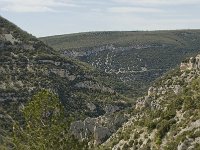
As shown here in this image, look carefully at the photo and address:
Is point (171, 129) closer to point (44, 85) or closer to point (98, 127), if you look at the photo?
point (98, 127)

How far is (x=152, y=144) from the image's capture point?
171 ft

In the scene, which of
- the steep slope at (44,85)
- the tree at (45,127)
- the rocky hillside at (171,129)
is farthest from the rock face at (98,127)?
the steep slope at (44,85)

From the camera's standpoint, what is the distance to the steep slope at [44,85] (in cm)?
16162

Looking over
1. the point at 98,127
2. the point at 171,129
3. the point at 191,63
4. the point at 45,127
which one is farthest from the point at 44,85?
the point at 171,129

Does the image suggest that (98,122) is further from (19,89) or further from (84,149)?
(19,89)

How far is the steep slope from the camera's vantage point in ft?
530

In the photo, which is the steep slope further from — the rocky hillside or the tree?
the tree

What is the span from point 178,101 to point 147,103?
104 feet

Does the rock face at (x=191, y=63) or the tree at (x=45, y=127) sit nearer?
the tree at (x=45, y=127)

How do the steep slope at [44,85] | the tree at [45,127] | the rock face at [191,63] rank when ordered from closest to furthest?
the tree at [45,127], the rock face at [191,63], the steep slope at [44,85]

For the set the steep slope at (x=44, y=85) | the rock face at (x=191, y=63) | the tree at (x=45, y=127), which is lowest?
the steep slope at (x=44, y=85)

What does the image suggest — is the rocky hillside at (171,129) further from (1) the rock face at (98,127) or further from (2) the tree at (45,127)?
(1) the rock face at (98,127)

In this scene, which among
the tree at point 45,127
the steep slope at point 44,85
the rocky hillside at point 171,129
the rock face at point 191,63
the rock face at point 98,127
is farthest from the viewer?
the steep slope at point 44,85

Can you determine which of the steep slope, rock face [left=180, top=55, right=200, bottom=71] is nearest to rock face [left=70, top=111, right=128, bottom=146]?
rock face [left=180, top=55, right=200, bottom=71]
